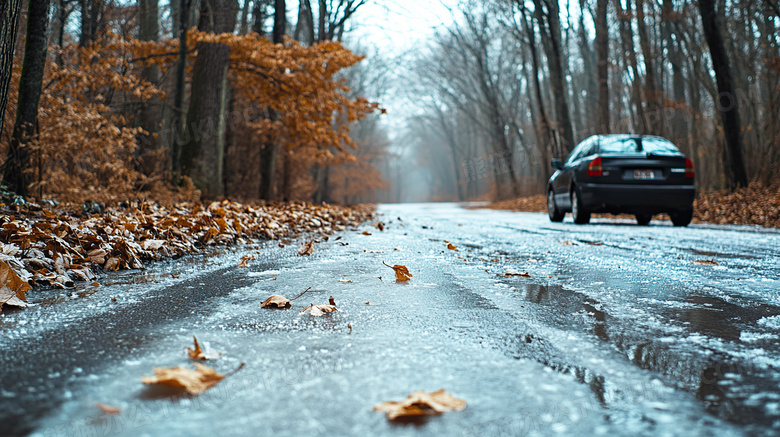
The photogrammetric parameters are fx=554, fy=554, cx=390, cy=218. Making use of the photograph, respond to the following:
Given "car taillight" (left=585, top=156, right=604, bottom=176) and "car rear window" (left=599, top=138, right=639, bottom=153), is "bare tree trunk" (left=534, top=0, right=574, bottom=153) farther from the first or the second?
"car taillight" (left=585, top=156, right=604, bottom=176)

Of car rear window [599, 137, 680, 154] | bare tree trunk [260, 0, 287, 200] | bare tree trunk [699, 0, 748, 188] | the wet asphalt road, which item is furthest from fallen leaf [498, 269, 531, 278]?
bare tree trunk [260, 0, 287, 200]

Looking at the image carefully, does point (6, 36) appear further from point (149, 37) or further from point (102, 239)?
point (149, 37)

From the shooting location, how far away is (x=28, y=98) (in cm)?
664

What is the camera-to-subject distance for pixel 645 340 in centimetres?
201

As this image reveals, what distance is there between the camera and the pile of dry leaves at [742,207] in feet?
32.4

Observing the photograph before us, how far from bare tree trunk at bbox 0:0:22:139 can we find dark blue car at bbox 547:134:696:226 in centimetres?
840

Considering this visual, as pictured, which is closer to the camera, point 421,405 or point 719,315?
point 421,405

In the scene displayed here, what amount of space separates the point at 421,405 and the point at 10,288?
7.96 ft

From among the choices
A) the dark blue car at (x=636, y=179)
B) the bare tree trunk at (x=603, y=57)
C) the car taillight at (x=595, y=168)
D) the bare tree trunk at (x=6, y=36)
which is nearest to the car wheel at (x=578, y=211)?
the dark blue car at (x=636, y=179)

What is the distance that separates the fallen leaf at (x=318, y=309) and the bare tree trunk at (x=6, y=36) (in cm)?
361

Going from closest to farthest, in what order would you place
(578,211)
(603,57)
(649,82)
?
(578,211), (649,82), (603,57)

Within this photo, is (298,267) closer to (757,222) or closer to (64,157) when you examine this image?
(64,157)

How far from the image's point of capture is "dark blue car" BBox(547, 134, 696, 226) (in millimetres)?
9430

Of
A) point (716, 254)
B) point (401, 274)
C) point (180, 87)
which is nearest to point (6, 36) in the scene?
point (401, 274)
